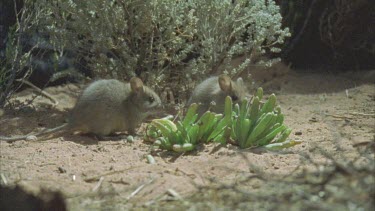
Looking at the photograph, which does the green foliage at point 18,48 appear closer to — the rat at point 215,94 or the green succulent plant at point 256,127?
the rat at point 215,94

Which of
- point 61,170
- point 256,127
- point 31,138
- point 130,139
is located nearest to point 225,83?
point 130,139

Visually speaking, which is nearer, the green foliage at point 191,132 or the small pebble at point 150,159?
the small pebble at point 150,159

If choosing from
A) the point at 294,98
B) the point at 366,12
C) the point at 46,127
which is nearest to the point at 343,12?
the point at 366,12

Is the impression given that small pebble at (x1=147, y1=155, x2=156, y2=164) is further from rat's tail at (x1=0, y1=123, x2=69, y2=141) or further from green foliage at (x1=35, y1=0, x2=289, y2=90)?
green foliage at (x1=35, y1=0, x2=289, y2=90)

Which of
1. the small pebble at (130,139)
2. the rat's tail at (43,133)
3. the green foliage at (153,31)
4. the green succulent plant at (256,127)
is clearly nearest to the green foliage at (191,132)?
the green succulent plant at (256,127)

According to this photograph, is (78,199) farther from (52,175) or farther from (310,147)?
(310,147)

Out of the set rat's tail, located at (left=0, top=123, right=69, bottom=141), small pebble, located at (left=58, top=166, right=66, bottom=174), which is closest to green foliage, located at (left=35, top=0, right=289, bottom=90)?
rat's tail, located at (left=0, top=123, right=69, bottom=141)

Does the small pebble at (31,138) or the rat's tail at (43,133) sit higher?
the rat's tail at (43,133)

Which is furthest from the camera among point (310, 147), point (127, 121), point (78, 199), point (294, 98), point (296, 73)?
point (296, 73)
